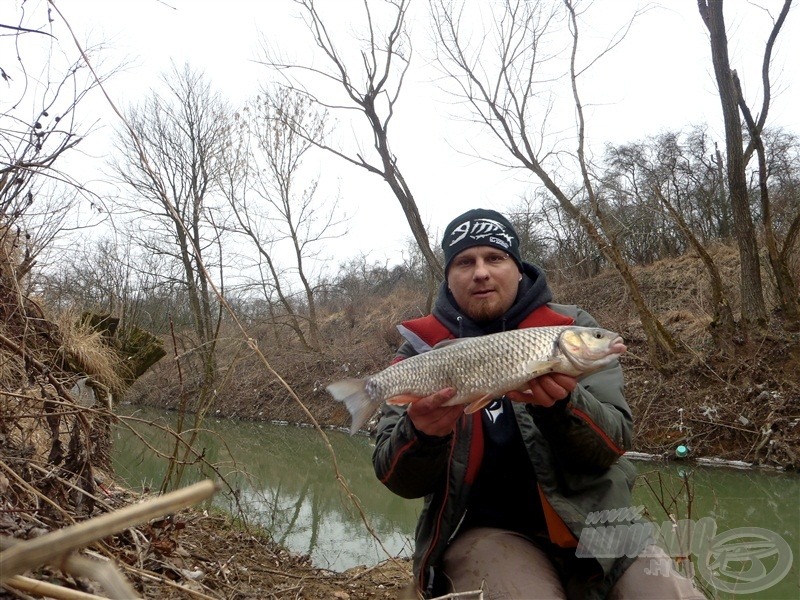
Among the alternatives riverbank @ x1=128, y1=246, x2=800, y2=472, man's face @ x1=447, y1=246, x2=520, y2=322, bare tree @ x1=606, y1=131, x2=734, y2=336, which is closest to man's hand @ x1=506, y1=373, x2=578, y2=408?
man's face @ x1=447, y1=246, x2=520, y2=322

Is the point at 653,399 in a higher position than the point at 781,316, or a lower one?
lower

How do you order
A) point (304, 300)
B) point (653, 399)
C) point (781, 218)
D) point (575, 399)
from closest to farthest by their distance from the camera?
1. point (575, 399)
2. point (653, 399)
3. point (781, 218)
4. point (304, 300)

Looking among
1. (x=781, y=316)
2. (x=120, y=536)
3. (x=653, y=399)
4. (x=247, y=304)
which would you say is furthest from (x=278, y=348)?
(x=120, y=536)

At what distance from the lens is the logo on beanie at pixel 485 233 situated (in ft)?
9.06

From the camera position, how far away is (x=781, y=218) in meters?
14.1

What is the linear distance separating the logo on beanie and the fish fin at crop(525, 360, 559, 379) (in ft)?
2.55

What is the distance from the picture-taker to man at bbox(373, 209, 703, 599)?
2207 mm

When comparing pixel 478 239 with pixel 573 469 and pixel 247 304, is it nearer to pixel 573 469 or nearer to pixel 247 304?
pixel 573 469

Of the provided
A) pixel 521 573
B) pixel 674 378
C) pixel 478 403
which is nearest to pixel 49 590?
pixel 478 403

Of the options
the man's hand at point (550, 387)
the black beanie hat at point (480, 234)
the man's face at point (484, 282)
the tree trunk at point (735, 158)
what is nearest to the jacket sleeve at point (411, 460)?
the man's hand at point (550, 387)

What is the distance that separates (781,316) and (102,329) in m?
10.1

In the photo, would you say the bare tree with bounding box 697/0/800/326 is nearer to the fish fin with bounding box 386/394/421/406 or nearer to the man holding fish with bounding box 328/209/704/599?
the man holding fish with bounding box 328/209/704/599

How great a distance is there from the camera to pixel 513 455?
8.14 feet

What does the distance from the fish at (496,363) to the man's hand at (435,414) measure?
0.04 m
